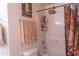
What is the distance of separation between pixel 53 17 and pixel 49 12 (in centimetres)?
7

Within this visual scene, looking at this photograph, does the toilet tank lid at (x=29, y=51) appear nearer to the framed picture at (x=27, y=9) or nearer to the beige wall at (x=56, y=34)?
the beige wall at (x=56, y=34)

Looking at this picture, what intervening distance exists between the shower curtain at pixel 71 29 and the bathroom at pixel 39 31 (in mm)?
32

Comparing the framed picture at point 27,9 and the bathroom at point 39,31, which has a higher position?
the framed picture at point 27,9

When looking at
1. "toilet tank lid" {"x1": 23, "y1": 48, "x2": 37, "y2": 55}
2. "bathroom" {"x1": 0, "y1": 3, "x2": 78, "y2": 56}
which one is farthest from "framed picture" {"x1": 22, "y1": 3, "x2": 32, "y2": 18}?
Answer: "toilet tank lid" {"x1": 23, "y1": 48, "x2": 37, "y2": 55}

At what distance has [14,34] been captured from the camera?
143cm

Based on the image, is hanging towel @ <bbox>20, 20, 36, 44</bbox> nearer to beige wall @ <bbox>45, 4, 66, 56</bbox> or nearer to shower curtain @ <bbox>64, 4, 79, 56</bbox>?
beige wall @ <bbox>45, 4, 66, 56</bbox>

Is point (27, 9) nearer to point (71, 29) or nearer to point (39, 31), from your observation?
point (39, 31)

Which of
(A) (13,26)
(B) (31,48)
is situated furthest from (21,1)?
(B) (31,48)

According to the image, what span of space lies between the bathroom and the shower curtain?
0.10 feet

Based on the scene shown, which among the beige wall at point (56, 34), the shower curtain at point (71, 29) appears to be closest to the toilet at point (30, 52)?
the beige wall at point (56, 34)

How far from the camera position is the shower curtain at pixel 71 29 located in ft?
4.62

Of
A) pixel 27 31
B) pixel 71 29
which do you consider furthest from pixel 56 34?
pixel 27 31

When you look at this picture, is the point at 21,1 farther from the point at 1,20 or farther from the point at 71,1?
the point at 71,1

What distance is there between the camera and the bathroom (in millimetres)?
1420
